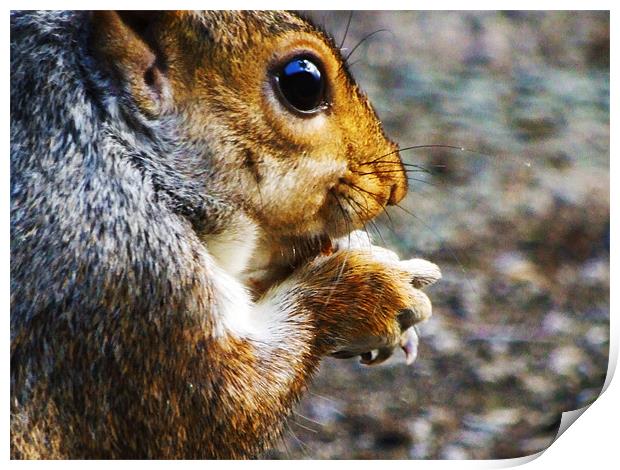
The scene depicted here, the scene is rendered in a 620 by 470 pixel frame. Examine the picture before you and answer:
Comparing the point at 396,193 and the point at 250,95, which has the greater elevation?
the point at 250,95

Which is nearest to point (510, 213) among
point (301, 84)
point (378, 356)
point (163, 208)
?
point (378, 356)

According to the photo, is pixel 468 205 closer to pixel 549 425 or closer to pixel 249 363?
pixel 549 425

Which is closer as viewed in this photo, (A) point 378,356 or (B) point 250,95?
(B) point 250,95

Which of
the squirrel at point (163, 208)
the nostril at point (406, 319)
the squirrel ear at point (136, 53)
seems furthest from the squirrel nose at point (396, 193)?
the squirrel ear at point (136, 53)

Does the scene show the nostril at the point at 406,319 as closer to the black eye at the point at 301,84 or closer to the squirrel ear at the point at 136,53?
the black eye at the point at 301,84

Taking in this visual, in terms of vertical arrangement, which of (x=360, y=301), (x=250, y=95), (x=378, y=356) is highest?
(x=250, y=95)

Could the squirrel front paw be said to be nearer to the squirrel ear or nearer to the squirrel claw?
the squirrel claw

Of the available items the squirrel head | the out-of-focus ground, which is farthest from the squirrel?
the out-of-focus ground

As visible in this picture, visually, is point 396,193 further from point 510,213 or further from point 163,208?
point 163,208
